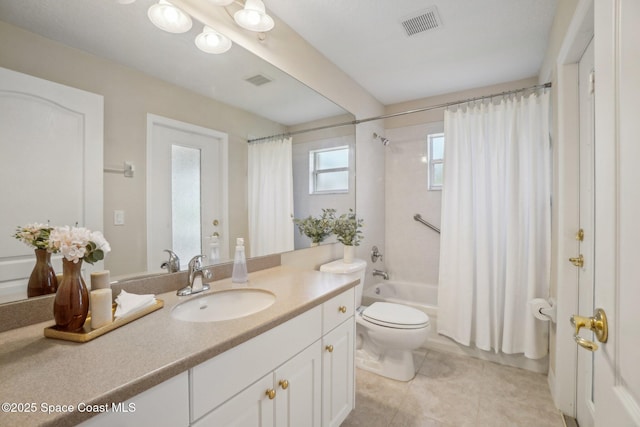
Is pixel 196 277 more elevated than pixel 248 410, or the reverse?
pixel 196 277

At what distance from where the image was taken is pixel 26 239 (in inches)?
34.0

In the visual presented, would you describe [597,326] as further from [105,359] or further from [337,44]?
[337,44]

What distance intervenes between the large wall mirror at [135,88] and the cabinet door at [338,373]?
0.70 m

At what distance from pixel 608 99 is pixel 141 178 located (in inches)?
58.0

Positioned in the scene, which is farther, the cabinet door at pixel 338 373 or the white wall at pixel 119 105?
the cabinet door at pixel 338 373

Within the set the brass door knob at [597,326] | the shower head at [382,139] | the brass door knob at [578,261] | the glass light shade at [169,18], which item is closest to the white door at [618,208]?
the brass door knob at [597,326]

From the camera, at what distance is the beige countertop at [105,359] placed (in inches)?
20.6

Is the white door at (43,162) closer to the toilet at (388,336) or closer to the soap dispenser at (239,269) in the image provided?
the soap dispenser at (239,269)

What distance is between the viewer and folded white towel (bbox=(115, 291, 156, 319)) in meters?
0.87

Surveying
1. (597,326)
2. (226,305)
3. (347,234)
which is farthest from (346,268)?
(597,326)

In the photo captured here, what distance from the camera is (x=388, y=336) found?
6.27 feet

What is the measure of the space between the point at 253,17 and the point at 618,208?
1.63 m

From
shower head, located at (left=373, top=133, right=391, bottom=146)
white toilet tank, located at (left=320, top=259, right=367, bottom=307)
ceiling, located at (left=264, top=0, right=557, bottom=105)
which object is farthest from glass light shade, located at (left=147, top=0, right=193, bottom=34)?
shower head, located at (left=373, top=133, right=391, bottom=146)

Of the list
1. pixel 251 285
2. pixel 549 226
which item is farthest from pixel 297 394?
pixel 549 226
